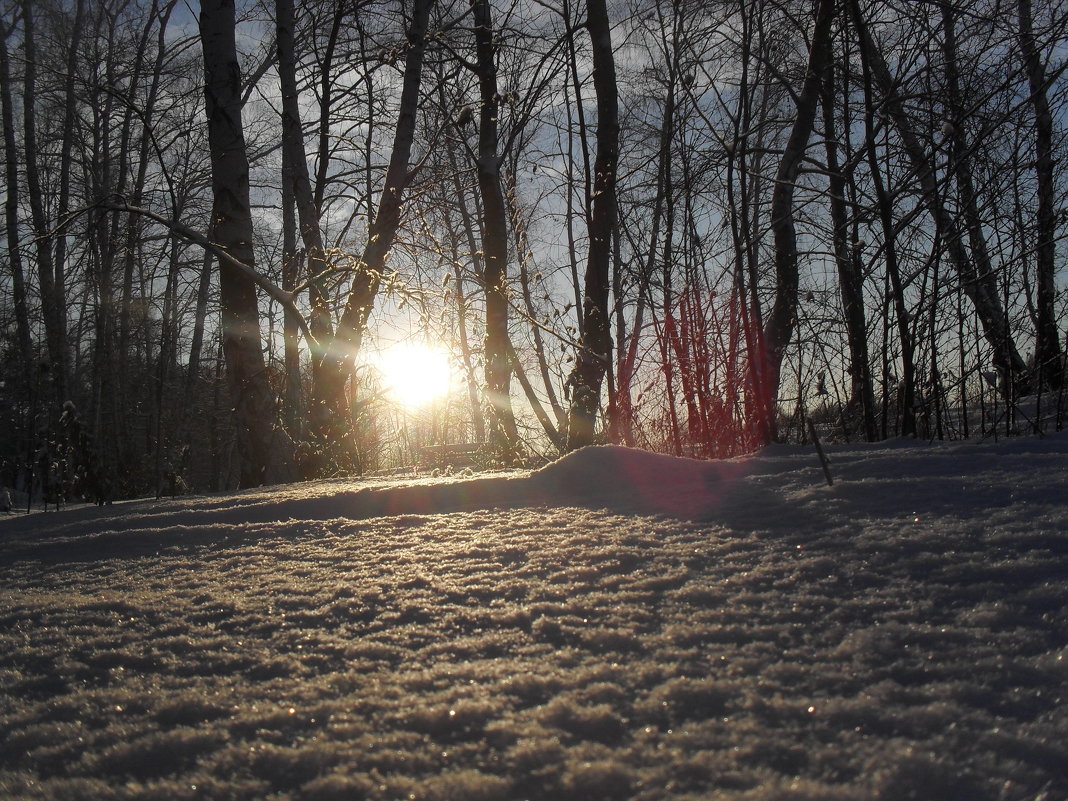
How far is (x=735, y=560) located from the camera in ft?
3.34

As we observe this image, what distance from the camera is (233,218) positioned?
4.57 m

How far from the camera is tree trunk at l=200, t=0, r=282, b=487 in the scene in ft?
14.8

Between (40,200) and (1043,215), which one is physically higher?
(40,200)

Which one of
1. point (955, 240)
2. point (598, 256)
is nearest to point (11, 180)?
point (598, 256)

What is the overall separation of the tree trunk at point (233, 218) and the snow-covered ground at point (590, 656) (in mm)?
3346

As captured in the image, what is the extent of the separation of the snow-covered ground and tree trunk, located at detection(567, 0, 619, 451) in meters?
2.54

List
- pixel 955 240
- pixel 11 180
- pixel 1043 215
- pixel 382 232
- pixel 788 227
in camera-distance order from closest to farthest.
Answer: pixel 955 240 → pixel 1043 215 → pixel 788 227 → pixel 382 232 → pixel 11 180

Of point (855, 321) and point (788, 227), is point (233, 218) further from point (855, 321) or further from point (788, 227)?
point (855, 321)

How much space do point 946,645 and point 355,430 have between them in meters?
4.30

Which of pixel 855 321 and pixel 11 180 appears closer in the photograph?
pixel 855 321

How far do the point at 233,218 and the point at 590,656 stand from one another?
4492 mm

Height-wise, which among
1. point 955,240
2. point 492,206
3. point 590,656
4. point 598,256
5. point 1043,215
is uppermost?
point 492,206

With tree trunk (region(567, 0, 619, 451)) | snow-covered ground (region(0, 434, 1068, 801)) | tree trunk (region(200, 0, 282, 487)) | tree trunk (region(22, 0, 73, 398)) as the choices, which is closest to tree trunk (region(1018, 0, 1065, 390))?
snow-covered ground (region(0, 434, 1068, 801))

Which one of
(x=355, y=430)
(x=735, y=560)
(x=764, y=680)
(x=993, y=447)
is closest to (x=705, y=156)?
(x=355, y=430)
